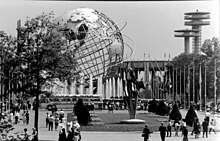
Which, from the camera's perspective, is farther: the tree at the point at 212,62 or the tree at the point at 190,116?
→ the tree at the point at 212,62

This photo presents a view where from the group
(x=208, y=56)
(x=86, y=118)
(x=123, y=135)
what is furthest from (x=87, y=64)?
(x=123, y=135)

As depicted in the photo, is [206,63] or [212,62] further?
[206,63]

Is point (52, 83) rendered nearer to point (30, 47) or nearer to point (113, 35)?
point (30, 47)

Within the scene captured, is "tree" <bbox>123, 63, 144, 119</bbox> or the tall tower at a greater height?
the tall tower

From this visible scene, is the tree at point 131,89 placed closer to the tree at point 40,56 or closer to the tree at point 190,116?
the tree at point 190,116

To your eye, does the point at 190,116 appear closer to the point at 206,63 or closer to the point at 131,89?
the point at 131,89

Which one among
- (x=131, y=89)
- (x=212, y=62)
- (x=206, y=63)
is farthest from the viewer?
(x=206, y=63)

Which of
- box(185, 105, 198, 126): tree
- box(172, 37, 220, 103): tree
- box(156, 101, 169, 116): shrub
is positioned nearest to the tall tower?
box(172, 37, 220, 103): tree

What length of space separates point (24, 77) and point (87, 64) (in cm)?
6126

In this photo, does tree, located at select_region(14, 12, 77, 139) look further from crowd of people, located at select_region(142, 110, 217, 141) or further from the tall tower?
the tall tower

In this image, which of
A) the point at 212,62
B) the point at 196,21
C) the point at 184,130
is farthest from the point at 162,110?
the point at 196,21

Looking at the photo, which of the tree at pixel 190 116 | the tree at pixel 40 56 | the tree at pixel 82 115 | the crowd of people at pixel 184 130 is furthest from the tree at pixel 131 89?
the tree at pixel 40 56

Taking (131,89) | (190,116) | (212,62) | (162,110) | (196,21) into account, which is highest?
(196,21)

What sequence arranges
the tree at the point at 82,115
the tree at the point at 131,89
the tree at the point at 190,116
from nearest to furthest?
the tree at the point at 190,116 < the tree at the point at 82,115 < the tree at the point at 131,89
